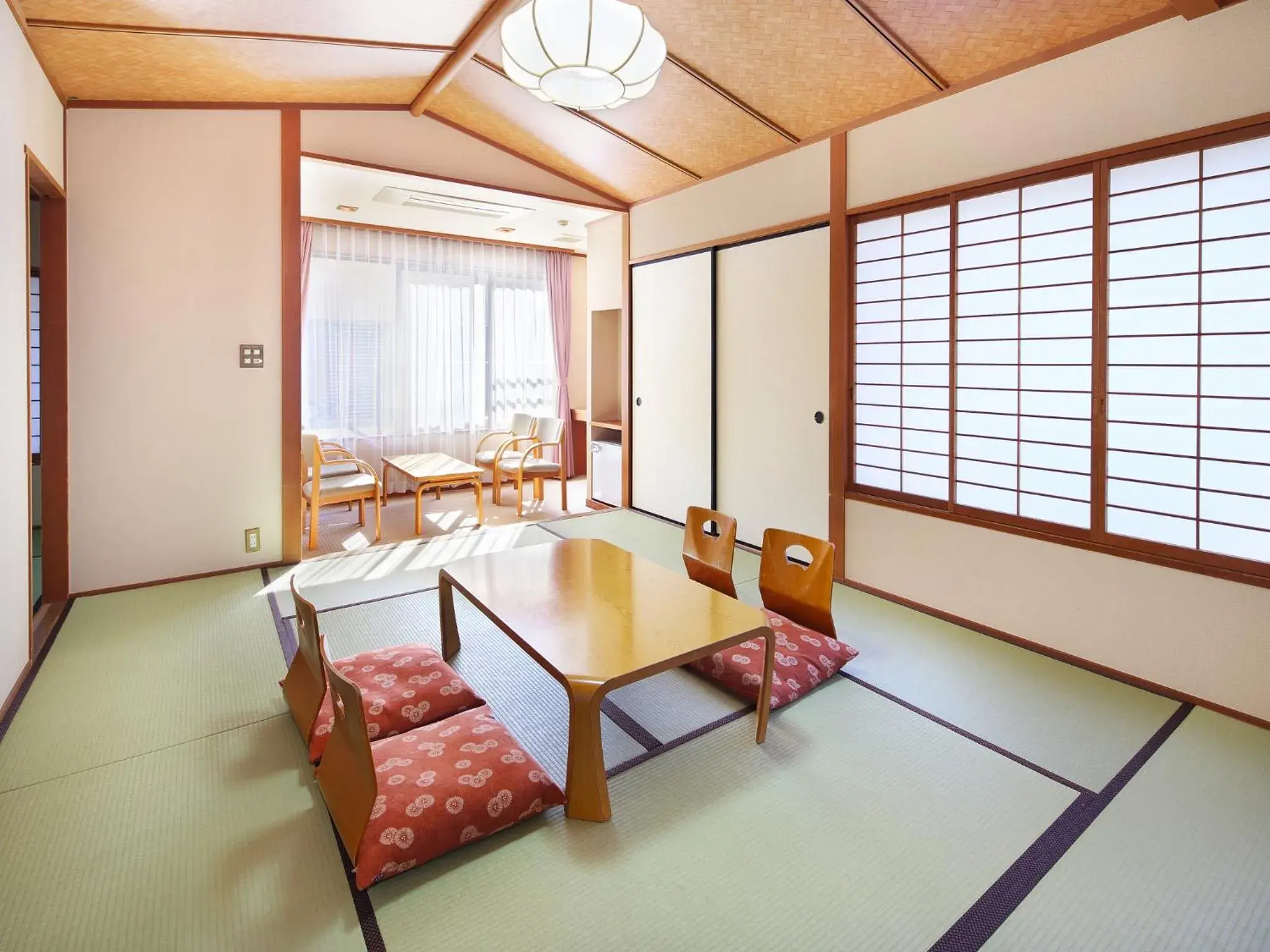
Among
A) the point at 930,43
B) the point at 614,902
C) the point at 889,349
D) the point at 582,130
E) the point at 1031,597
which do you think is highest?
the point at 582,130

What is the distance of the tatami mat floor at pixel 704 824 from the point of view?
1.53 m

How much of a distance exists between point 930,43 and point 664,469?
126 inches

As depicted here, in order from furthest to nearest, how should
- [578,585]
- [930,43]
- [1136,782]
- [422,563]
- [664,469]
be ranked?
[664,469] < [422,563] < [930,43] < [578,585] < [1136,782]

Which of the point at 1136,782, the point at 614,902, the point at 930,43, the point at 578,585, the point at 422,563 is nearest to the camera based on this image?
the point at 614,902

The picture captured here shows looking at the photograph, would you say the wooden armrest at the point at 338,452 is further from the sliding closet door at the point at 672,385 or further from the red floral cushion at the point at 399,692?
the red floral cushion at the point at 399,692

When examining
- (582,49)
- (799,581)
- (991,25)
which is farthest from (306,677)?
(991,25)

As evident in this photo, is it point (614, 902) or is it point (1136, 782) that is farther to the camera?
point (1136, 782)

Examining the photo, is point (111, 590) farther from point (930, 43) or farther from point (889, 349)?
point (930, 43)

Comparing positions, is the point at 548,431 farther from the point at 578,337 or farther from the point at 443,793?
the point at 443,793

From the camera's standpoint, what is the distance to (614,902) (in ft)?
5.24

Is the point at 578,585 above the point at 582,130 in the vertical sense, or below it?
below

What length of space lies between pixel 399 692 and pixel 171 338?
266cm

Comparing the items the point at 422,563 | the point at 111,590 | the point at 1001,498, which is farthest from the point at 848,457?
the point at 111,590

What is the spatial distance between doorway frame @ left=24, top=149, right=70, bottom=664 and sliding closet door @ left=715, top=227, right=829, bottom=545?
12.0 feet
